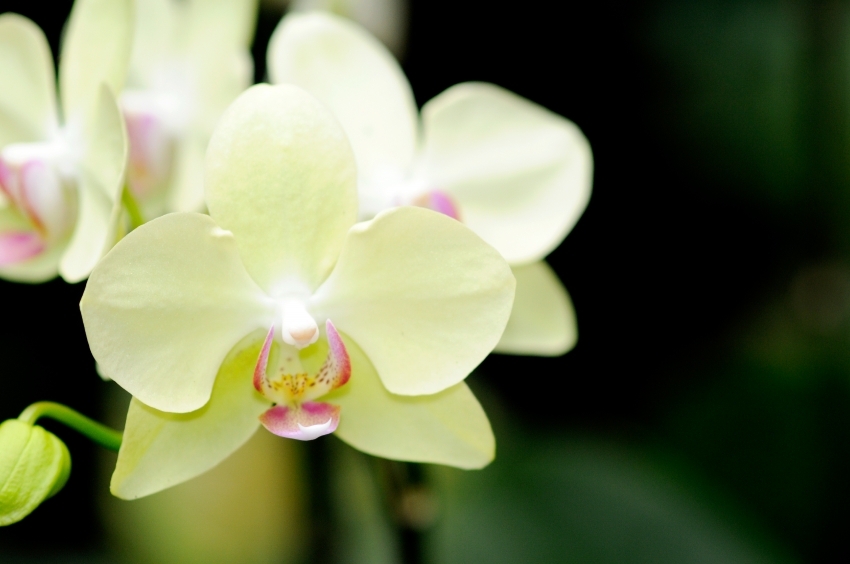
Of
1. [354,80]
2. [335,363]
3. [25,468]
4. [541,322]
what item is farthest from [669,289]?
[25,468]

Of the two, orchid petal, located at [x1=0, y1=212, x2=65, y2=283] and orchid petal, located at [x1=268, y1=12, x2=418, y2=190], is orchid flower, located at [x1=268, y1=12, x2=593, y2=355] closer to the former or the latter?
orchid petal, located at [x1=268, y1=12, x2=418, y2=190]

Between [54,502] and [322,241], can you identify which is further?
[54,502]

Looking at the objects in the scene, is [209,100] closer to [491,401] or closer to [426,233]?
[426,233]

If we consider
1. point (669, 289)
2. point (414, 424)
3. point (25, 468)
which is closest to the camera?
point (25, 468)

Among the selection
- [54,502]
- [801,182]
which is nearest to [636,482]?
[801,182]

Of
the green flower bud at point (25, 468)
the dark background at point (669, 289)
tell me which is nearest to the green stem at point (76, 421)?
the green flower bud at point (25, 468)

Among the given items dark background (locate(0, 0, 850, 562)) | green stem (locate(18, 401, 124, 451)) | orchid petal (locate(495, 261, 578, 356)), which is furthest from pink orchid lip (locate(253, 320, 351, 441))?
dark background (locate(0, 0, 850, 562))

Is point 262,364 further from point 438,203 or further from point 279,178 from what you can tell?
point 438,203
